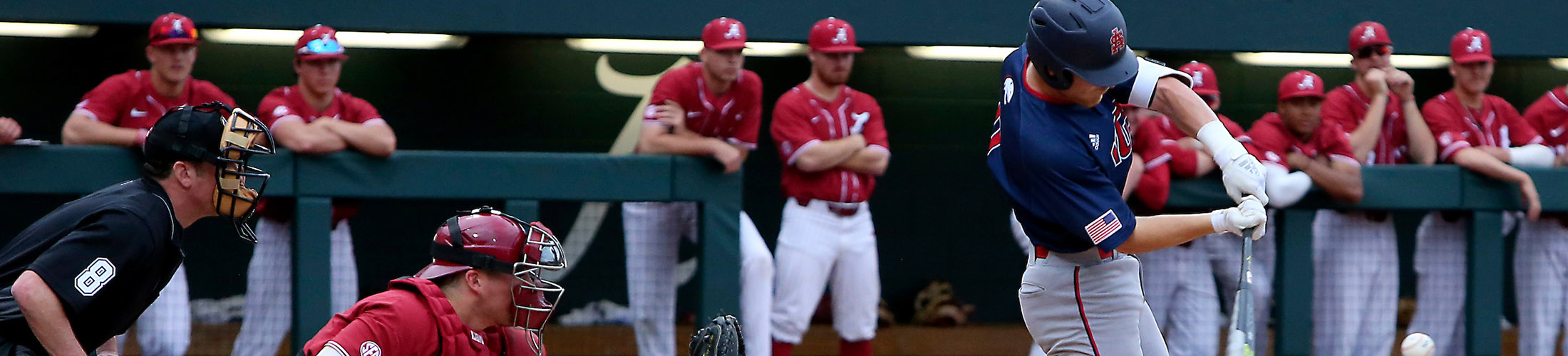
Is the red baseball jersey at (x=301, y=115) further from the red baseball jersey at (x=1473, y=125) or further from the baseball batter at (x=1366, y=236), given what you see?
Result: the red baseball jersey at (x=1473, y=125)

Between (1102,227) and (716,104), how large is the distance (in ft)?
7.66

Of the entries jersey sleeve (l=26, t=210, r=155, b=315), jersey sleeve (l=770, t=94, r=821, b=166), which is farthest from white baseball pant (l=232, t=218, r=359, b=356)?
jersey sleeve (l=26, t=210, r=155, b=315)

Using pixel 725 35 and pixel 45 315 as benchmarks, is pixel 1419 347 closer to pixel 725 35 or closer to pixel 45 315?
pixel 725 35

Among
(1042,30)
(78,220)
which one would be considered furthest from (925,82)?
(78,220)

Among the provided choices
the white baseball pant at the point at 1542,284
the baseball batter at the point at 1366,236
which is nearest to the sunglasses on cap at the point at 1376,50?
the baseball batter at the point at 1366,236

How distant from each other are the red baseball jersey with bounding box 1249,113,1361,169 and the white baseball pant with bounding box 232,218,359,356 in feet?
10.0

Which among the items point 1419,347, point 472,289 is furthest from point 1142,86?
point 472,289

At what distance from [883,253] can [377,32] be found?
2.67m

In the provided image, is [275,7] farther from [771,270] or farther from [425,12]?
[771,270]

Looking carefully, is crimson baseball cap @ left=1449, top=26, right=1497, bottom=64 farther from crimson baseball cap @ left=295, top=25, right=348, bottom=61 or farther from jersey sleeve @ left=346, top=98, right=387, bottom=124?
crimson baseball cap @ left=295, top=25, right=348, bottom=61

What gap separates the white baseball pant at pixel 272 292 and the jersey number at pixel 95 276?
2.04m

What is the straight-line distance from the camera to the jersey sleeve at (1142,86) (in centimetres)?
286

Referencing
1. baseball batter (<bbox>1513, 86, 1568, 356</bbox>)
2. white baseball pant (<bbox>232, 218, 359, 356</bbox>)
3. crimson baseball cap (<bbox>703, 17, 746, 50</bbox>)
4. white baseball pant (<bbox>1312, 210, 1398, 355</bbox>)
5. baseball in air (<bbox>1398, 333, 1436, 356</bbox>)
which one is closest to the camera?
baseball in air (<bbox>1398, 333, 1436, 356</bbox>)

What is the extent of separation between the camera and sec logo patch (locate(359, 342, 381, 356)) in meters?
2.35
